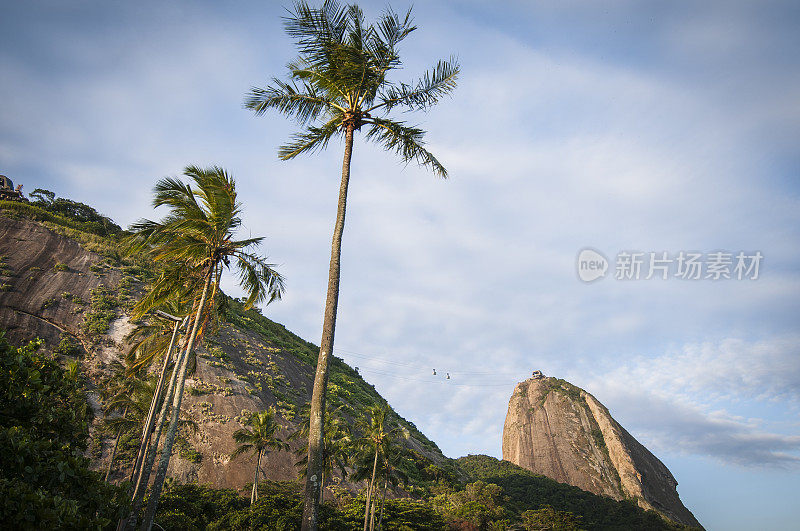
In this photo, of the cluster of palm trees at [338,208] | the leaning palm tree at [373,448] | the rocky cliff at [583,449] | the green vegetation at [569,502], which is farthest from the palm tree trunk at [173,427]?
the rocky cliff at [583,449]

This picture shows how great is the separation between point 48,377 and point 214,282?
7.26 metres

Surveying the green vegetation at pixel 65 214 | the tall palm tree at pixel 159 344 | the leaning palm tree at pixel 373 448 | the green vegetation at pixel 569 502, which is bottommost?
the green vegetation at pixel 569 502

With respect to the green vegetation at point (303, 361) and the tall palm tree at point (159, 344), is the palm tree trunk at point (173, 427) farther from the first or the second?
the green vegetation at point (303, 361)

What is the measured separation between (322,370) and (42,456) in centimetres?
509

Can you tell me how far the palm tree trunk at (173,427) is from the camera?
11586 mm

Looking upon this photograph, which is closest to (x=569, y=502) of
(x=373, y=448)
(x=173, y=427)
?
(x=373, y=448)

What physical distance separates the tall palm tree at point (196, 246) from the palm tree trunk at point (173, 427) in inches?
1.3

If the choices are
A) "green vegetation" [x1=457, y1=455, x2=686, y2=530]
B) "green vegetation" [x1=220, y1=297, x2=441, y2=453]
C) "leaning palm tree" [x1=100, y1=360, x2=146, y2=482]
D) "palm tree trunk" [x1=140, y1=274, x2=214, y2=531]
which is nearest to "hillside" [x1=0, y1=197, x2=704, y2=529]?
"green vegetation" [x1=220, y1=297, x2=441, y2=453]

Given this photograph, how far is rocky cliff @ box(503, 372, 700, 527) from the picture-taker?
97.8 metres

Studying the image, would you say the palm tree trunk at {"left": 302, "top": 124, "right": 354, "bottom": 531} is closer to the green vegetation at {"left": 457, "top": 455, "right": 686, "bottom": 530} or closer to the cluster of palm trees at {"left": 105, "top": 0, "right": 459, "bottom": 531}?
the cluster of palm trees at {"left": 105, "top": 0, "right": 459, "bottom": 531}

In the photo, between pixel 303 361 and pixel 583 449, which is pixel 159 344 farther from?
pixel 583 449

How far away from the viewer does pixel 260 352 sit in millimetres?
52469

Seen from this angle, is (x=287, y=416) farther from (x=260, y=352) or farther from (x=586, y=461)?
(x=586, y=461)

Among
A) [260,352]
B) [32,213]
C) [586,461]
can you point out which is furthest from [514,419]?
[32,213]
